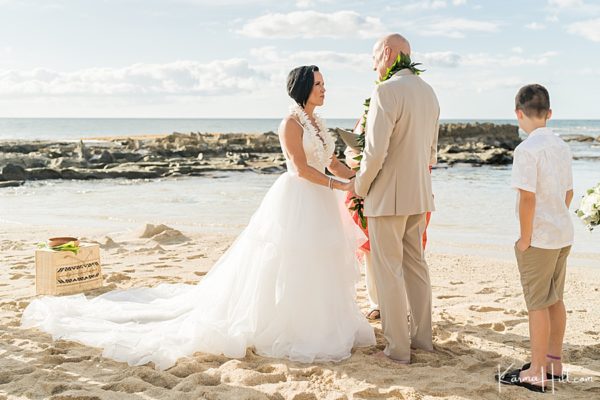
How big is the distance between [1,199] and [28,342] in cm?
1303

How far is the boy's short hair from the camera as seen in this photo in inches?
146

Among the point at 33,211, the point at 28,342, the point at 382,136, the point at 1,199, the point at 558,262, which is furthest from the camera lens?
the point at 1,199

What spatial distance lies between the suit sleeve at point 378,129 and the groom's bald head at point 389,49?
37cm

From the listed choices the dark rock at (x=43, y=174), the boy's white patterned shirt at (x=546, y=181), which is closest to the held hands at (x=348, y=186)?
the boy's white patterned shirt at (x=546, y=181)

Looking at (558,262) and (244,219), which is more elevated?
(558,262)

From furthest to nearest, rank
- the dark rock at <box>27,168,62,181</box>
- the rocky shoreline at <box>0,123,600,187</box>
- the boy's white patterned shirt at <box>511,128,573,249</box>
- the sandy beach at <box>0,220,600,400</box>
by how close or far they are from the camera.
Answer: the rocky shoreline at <box>0,123,600,187</box> < the dark rock at <box>27,168,62,181</box> < the sandy beach at <box>0,220,600,400</box> < the boy's white patterned shirt at <box>511,128,573,249</box>

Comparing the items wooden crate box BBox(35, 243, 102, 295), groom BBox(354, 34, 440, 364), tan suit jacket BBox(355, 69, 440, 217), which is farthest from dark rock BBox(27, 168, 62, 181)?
tan suit jacket BBox(355, 69, 440, 217)

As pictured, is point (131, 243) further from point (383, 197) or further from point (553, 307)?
point (553, 307)

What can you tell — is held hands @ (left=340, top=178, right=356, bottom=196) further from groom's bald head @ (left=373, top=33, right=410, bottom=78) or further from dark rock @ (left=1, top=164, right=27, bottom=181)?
dark rock @ (left=1, top=164, right=27, bottom=181)

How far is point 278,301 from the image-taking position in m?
4.76

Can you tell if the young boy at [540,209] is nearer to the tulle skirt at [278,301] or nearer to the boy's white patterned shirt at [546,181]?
the boy's white patterned shirt at [546,181]

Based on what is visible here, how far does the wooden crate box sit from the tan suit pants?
365cm

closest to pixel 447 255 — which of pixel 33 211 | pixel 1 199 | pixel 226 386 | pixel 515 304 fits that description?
pixel 515 304

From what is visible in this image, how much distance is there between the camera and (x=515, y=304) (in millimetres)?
6246
